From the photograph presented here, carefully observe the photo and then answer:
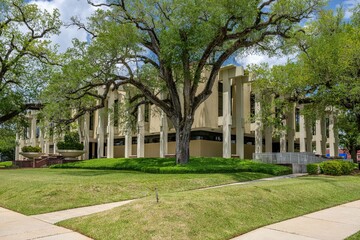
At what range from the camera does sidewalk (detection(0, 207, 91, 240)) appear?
22.9 ft

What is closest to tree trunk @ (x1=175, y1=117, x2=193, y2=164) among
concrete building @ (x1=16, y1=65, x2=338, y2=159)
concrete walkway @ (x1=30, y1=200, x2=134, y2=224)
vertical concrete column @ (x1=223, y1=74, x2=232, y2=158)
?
concrete building @ (x1=16, y1=65, x2=338, y2=159)

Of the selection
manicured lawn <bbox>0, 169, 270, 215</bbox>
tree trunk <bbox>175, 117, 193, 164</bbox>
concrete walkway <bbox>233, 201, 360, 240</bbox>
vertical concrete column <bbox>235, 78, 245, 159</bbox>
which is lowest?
concrete walkway <bbox>233, 201, 360, 240</bbox>

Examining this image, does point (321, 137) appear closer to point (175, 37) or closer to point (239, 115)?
point (239, 115)

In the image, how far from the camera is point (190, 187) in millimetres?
14398

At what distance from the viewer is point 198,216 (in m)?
7.59

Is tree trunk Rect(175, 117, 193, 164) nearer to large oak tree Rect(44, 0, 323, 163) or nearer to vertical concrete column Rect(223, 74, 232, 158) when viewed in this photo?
large oak tree Rect(44, 0, 323, 163)

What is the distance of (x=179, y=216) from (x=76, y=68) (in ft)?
57.0

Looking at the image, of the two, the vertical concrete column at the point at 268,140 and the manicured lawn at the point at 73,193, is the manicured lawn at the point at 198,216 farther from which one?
the vertical concrete column at the point at 268,140

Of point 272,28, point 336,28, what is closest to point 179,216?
point 272,28

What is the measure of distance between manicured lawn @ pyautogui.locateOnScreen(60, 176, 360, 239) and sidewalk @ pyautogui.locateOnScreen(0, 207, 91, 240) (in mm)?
281

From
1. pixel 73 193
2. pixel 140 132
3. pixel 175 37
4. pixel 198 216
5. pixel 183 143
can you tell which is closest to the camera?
pixel 198 216

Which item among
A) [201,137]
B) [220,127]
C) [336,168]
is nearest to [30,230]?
[336,168]

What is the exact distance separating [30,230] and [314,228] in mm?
Result: 6242

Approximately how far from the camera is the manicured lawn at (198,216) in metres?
6.83
